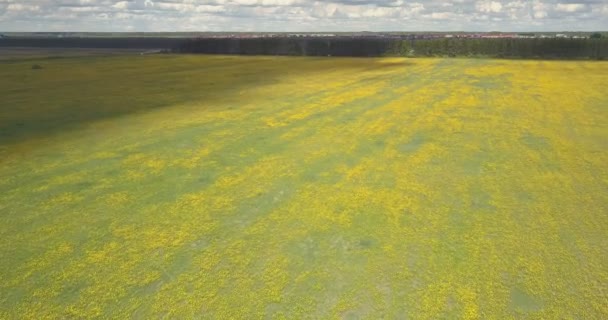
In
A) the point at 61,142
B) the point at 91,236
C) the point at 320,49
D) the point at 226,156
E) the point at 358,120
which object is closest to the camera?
the point at 91,236

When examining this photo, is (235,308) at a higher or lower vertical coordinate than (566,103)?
lower

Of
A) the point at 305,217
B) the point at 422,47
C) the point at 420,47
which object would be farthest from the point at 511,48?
the point at 305,217

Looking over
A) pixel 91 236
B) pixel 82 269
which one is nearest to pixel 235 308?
pixel 82 269

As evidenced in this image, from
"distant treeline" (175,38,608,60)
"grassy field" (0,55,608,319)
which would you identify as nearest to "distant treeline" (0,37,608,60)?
"distant treeline" (175,38,608,60)

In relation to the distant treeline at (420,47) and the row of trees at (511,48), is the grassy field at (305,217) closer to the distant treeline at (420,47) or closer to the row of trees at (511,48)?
the row of trees at (511,48)

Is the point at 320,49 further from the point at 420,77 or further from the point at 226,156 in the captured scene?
the point at 226,156

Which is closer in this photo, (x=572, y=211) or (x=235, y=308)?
(x=235, y=308)

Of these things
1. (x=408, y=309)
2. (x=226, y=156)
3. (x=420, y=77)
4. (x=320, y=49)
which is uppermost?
(x=320, y=49)
